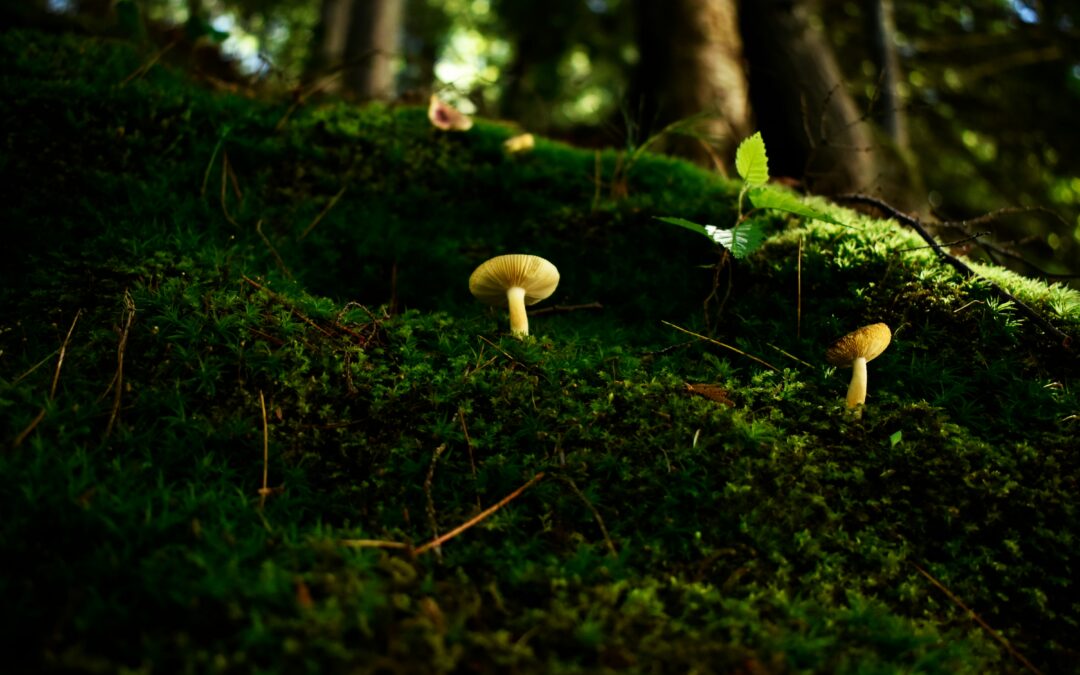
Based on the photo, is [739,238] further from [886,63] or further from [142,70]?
Result: [886,63]

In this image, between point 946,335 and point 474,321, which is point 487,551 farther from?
point 946,335

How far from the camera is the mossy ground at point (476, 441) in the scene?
63.4 inches

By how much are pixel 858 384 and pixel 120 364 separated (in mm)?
2813

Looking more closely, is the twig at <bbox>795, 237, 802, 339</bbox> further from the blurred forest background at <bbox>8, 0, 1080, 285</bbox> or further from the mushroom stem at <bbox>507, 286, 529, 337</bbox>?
the mushroom stem at <bbox>507, 286, 529, 337</bbox>

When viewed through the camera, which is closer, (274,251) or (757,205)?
(757,205)

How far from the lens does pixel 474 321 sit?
293 centimetres

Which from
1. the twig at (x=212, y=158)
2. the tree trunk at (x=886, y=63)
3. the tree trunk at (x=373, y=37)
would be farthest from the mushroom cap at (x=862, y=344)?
the tree trunk at (x=373, y=37)

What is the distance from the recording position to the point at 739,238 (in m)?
2.84

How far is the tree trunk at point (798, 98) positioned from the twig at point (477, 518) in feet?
12.5

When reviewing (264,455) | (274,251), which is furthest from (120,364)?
(274,251)

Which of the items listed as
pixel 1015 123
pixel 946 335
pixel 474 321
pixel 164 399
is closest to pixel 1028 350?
pixel 946 335

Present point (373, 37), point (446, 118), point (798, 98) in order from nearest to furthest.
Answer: point (446, 118) < point (798, 98) < point (373, 37)

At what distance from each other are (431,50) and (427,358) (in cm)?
1643

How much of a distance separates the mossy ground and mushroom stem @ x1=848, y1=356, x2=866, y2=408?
0.27 ft
